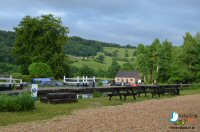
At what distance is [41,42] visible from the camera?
55.5 meters

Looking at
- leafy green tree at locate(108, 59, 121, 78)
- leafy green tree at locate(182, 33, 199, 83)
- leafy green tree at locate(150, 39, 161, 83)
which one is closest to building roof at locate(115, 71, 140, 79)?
leafy green tree at locate(108, 59, 121, 78)

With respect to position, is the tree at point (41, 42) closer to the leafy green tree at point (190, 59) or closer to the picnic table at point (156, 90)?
the leafy green tree at point (190, 59)

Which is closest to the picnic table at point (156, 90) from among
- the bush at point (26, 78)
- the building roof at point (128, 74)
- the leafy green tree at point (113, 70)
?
the bush at point (26, 78)

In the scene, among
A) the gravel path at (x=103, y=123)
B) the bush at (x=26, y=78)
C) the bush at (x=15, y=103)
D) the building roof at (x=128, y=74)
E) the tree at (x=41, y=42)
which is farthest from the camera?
the building roof at (x=128, y=74)

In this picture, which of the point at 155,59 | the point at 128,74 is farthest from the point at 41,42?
the point at 128,74

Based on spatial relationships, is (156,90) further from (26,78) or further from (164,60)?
(164,60)

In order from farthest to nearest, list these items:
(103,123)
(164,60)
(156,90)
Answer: (164,60) → (156,90) → (103,123)

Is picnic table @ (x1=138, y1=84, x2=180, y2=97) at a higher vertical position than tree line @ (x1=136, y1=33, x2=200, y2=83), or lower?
lower

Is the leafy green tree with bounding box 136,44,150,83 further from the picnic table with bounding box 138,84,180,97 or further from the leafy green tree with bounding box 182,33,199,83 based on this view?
the picnic table with bounding box 138,84,180,97

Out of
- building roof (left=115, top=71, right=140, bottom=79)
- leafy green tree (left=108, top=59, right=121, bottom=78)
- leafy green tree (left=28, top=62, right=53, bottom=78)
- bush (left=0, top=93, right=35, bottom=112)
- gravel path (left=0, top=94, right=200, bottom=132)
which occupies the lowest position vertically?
gravel path (left=0, top=94, right=200, bottom=132)

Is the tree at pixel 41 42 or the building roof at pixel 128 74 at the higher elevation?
the tree at pixel 41 42

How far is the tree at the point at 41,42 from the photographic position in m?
54.7

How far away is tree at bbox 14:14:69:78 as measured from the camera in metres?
54.7

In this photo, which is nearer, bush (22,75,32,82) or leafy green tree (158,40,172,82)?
bush (22,75,32,82)
